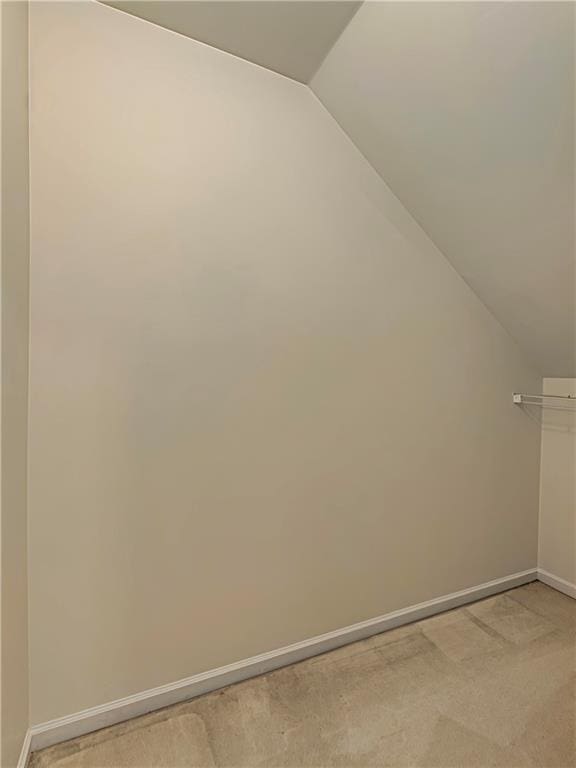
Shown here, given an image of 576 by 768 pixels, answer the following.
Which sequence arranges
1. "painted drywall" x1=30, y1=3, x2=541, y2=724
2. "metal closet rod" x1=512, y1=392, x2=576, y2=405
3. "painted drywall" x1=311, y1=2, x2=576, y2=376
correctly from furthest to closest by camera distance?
"metal closet rod" x1=512, y1=392, x2=576, y2=405 → "painted drywall" x1=30, y1=3, x2=541, y2=724 → "painted drywall" x1=311, y1=2, x2=576, y2=376

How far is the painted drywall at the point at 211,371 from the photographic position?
55.3 inches

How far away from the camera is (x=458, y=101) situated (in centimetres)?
147

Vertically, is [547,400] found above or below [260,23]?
below

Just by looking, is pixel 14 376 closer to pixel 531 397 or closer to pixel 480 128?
pixel 480 128

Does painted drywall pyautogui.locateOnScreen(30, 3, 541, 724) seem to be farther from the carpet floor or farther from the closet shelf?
the closet shelf

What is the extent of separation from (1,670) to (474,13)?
7.94 feet

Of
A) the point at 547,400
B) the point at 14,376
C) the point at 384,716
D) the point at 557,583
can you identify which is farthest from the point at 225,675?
the point at 547,400

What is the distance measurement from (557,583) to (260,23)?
3282 mm

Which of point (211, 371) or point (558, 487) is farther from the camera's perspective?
point (558, 487)

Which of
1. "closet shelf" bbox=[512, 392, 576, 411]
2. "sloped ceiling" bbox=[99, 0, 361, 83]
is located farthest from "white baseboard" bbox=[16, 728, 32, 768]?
"closet shelf" bbox=[512, 392, 576, 411]

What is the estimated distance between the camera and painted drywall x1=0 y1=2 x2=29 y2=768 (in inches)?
43.9

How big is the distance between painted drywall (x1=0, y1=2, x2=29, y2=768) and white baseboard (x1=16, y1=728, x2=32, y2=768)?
4cm

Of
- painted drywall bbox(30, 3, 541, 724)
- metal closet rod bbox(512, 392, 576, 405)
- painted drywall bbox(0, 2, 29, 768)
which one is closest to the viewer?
painted drywall bbox(0, 2, 29, 768)

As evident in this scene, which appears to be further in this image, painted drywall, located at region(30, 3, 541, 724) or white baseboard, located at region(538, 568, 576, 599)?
white baseboard, located at region(538, 568, 576, 599)
